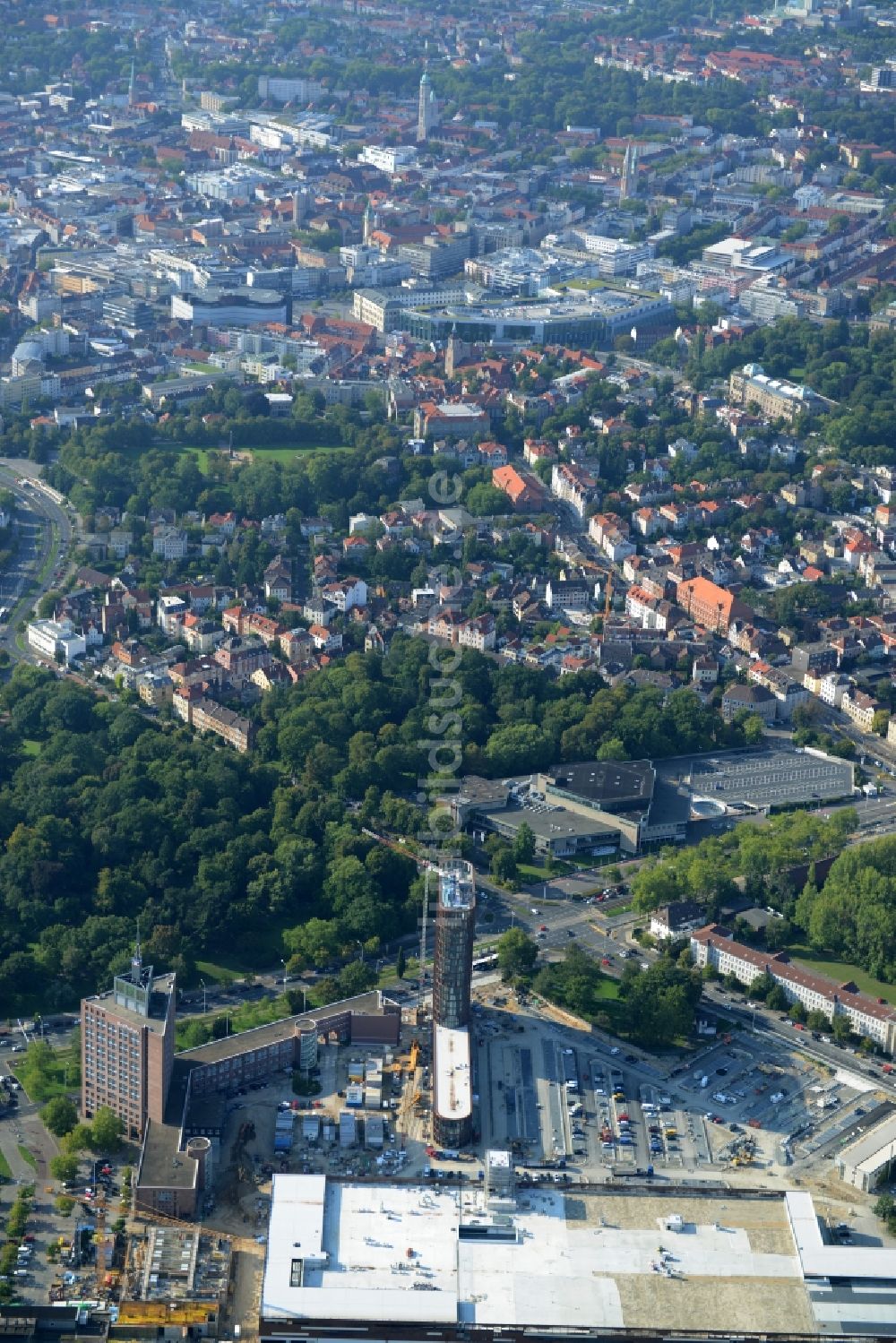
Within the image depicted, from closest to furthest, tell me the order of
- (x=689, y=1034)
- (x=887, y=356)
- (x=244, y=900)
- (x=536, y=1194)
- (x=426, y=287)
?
1. (x=536, y=1194)
2. (x=689, y=1034)
3. (x=244, y=900)
4. (x=887, y=356)
5. (x=426, y=287)

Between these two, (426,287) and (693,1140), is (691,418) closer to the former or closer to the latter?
(426,287)

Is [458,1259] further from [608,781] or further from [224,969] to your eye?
[608,781]

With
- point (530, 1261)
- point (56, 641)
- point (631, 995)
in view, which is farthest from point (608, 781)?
point (530, 1261)

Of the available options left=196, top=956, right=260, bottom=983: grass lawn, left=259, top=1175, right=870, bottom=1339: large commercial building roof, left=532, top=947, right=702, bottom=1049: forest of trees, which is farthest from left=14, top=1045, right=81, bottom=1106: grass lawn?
left=532, top=947, right=702, bottom=1049: forest of trees

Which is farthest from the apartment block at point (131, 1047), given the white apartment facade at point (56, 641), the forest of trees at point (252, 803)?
the white apartment facade at point (56, 641)

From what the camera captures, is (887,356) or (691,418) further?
(887,356)

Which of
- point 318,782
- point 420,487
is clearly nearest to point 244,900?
point 318,782

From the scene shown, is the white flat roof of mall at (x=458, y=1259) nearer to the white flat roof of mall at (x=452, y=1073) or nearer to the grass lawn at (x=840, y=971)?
the white flat roof of mall at (x=452, y=1073)
